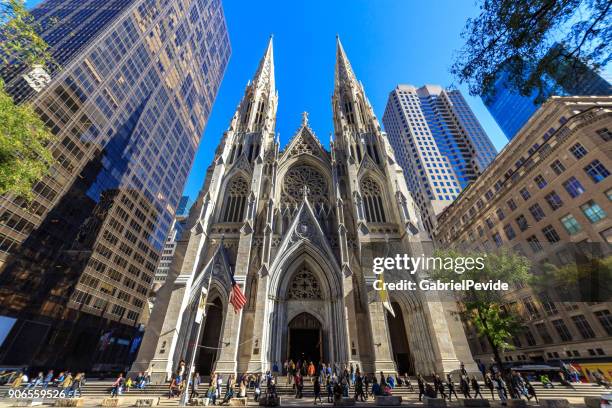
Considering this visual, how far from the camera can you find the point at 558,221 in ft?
78.1

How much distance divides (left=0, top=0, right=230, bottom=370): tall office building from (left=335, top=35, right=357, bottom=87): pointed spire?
35764 mm

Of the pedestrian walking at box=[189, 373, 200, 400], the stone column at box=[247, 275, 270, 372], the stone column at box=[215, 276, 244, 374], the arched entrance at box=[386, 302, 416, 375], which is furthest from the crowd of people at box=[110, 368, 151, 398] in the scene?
the arched entrance at box=[386, 302, 416, 375]

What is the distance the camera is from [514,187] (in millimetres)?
29906

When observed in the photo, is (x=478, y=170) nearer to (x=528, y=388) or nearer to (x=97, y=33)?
(x=528, y=388)

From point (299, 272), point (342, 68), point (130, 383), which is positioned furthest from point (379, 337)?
point (342, 68)

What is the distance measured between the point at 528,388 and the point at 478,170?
202 ft

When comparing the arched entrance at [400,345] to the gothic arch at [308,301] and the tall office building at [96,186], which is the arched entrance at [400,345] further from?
the tall office building at [96,186]

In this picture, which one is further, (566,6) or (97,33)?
(97,33)

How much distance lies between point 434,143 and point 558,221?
46497mm

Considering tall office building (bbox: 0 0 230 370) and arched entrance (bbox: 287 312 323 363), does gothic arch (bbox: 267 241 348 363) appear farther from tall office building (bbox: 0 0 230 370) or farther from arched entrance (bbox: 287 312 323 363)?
tall office building (bbox: 0 0 230 370)

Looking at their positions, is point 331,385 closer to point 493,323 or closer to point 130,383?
point 493,323

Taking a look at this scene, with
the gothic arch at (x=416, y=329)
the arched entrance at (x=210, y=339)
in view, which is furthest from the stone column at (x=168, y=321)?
the gothic arch at (x=416, y=329)

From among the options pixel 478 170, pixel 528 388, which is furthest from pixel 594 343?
pixel 478 170

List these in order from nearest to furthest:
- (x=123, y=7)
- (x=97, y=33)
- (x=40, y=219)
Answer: (x=40, y=219)
(x=97, y=33)
(x=123, y=7)
